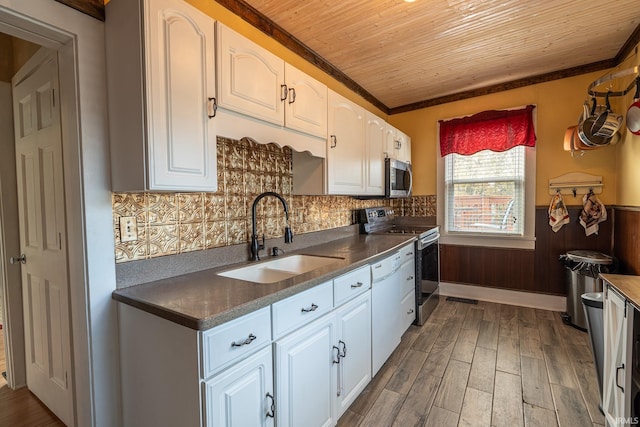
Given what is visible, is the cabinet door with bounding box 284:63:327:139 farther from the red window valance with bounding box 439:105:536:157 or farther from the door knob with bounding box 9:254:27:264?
the red window valance with bounding box 439:105:536:157

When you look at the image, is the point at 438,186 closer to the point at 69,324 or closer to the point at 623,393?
the point at 623,393

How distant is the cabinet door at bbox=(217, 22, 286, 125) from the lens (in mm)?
1367

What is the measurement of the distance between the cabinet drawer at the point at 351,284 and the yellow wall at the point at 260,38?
1.68 m

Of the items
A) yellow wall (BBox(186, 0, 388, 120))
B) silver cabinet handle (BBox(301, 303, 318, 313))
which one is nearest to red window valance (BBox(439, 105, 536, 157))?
yellow wall (BBox(186, 0, 388, 120))

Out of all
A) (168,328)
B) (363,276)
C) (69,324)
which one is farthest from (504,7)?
(69,324)

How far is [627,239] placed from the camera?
97.7 inches

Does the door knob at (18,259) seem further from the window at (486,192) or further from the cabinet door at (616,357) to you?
the window at (486,192)

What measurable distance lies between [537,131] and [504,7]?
1.76m

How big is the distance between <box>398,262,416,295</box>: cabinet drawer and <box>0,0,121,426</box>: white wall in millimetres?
2022

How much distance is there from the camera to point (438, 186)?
150 inches

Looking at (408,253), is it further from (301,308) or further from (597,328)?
(301,308)

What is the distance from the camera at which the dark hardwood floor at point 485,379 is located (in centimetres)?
169

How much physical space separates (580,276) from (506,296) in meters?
0.85

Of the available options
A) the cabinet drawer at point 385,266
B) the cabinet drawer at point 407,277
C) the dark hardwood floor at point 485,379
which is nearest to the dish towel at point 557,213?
the dark hardwood floor at point 485,379
